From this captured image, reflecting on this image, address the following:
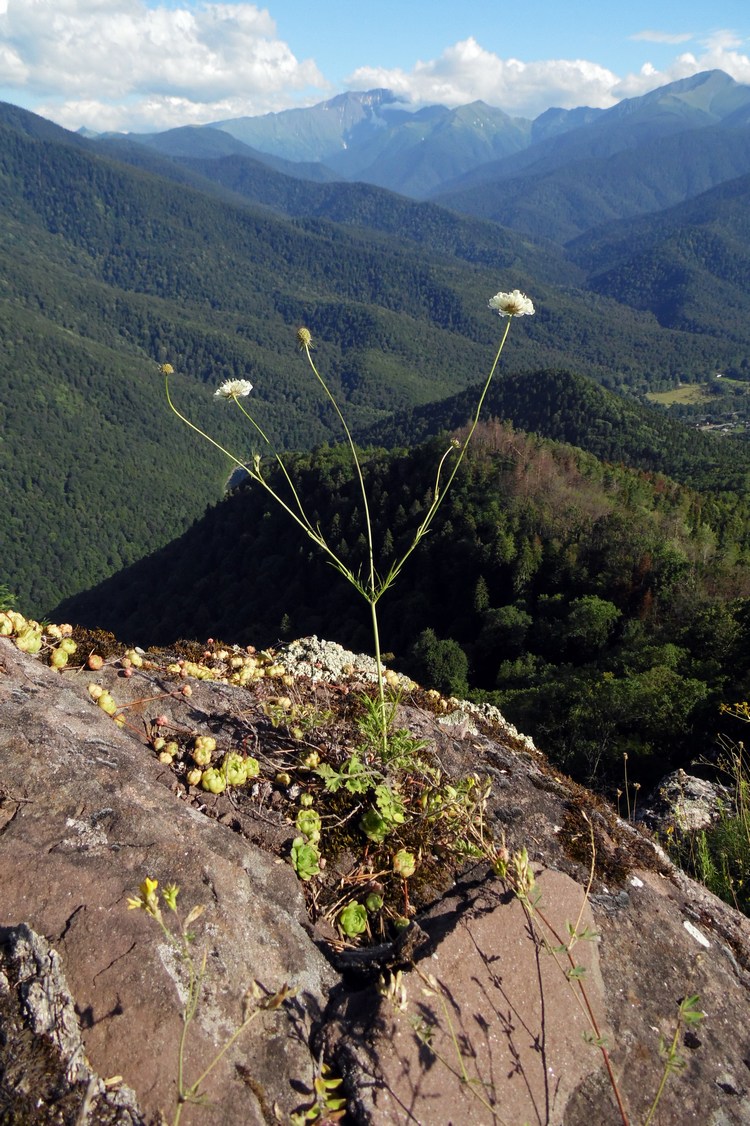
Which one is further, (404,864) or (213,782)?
(213,782)

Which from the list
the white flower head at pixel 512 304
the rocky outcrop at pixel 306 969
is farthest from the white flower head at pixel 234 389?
the rocky outcrop at pixel 306 969

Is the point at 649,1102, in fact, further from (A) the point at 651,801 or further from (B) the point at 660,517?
(B) the point at 660,517

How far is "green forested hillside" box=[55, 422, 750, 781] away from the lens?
70.6 feet

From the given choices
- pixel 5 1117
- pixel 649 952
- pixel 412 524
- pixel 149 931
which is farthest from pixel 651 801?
pixel 412 524

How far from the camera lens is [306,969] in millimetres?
3160

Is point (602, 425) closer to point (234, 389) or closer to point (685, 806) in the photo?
point (685, 806)

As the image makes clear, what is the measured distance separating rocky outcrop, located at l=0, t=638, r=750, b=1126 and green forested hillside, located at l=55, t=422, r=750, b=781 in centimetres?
804

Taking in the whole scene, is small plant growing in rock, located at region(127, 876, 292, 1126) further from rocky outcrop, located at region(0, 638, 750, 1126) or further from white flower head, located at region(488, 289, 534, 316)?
white flower head, located at region(488, 289, 534, 316)

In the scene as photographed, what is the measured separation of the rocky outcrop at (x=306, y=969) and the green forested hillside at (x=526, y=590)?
8043 mm

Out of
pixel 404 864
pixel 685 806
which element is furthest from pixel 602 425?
pixel 404 864

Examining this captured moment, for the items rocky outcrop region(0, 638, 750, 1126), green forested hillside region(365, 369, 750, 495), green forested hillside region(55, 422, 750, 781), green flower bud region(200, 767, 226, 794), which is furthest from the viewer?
green forested hillside region(365, 369, 750, 495)

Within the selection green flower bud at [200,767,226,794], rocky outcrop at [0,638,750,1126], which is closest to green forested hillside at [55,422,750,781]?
rocky outcrop at [0,638,750,1126]

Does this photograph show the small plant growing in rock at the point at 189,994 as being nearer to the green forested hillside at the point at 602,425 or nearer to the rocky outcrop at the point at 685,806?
the rocky outcrop at the point at 685,806

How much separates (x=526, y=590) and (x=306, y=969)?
55.4 m
